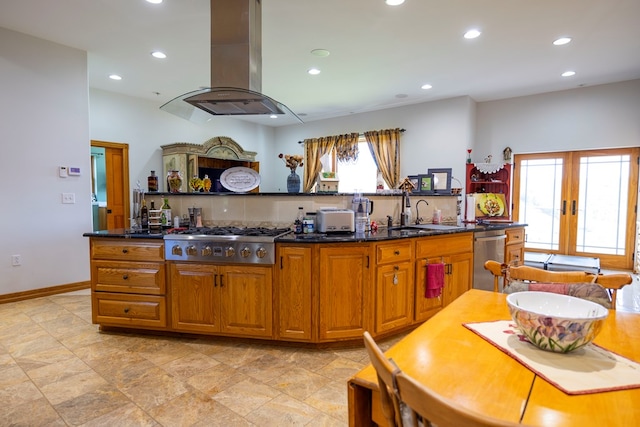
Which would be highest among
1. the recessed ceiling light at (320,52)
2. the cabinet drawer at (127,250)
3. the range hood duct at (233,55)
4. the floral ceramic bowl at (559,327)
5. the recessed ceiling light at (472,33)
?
the recessed ceiling light at (320,52)

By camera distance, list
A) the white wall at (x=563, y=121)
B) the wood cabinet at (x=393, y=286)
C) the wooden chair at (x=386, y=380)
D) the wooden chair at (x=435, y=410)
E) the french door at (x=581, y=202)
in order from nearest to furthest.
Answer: the wooden chair at (x=435, y=410) → the wooden chair at (x=386, y=380) → the wood cabinet at (x=393, y=286) → the white wall at (x=563, y=121) → the french door at (x=581, y=202)

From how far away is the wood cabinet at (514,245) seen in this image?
12.9 ft

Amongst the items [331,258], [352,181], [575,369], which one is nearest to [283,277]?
[331,258]

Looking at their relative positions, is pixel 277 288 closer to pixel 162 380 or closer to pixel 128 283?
pixel 162 380

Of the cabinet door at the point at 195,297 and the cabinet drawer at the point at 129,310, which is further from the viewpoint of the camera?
the cabinet drawer at the point at 129,310

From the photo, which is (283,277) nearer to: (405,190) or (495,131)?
(405,190)

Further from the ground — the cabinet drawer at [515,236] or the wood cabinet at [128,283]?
the cabinet drawer at [515,236]

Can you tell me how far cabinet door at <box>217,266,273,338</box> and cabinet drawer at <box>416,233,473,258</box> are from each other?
132cm

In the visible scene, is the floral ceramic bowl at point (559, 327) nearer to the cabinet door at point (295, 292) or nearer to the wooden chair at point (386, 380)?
the wooden chair at point (386, 380)

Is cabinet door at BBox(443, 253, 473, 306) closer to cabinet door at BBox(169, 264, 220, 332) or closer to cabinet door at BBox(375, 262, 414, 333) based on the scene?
cabinet door at BBox(375, 262, 414, 333)

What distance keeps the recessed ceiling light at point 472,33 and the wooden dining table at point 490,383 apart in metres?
3.56

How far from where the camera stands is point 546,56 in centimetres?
440

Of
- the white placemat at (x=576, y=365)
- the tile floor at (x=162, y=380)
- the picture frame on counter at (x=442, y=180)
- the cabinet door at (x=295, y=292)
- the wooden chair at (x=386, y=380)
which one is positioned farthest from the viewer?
the picture frame on counter at (x=442, y=180)

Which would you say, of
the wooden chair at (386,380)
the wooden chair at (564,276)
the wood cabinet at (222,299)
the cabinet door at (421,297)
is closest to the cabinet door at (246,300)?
the wood cabinet at (222,299)
